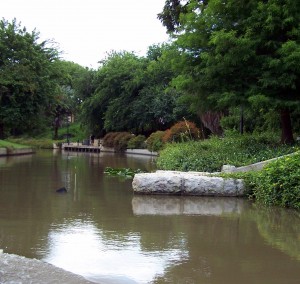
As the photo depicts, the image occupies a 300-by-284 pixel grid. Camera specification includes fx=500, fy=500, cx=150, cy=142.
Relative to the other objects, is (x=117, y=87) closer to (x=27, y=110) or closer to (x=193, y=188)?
→ (x=27, y=110)

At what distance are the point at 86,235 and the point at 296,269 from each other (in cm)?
335

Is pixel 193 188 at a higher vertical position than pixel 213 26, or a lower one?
lower

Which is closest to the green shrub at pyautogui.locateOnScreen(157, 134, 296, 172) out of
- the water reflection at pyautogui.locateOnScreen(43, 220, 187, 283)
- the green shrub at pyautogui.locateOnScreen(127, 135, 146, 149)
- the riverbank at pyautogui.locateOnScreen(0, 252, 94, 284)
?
the water reflection at pyautogui.locateOnScreen(43, 220, 187, 283)

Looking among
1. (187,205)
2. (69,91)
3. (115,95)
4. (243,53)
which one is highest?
(69,91)

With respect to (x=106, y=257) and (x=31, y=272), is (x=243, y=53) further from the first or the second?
(x=31, y=272)

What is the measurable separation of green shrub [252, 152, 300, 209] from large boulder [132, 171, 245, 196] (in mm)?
776

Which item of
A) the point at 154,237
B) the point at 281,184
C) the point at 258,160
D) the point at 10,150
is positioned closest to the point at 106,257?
the point at 154,237

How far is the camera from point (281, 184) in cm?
1102

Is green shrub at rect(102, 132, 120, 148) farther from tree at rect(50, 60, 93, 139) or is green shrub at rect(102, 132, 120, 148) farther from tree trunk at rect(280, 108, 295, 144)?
tree trunk at rect(280, 108, 295, 144)

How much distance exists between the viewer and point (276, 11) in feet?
52.6

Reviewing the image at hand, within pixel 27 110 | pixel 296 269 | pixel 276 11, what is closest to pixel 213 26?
pixel 276 11

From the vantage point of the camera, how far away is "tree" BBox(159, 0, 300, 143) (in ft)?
51.8

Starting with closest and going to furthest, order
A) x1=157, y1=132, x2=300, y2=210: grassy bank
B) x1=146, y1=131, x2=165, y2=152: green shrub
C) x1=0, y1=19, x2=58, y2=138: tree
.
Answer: x1=157, y1=132, x2=300, y2=210: grassy bank → x1=146, y1=131, x2=165, y2=152: green shrub → x1=0, y1=19, x2=58, y2=138: tree

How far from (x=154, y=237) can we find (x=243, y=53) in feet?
31.4
